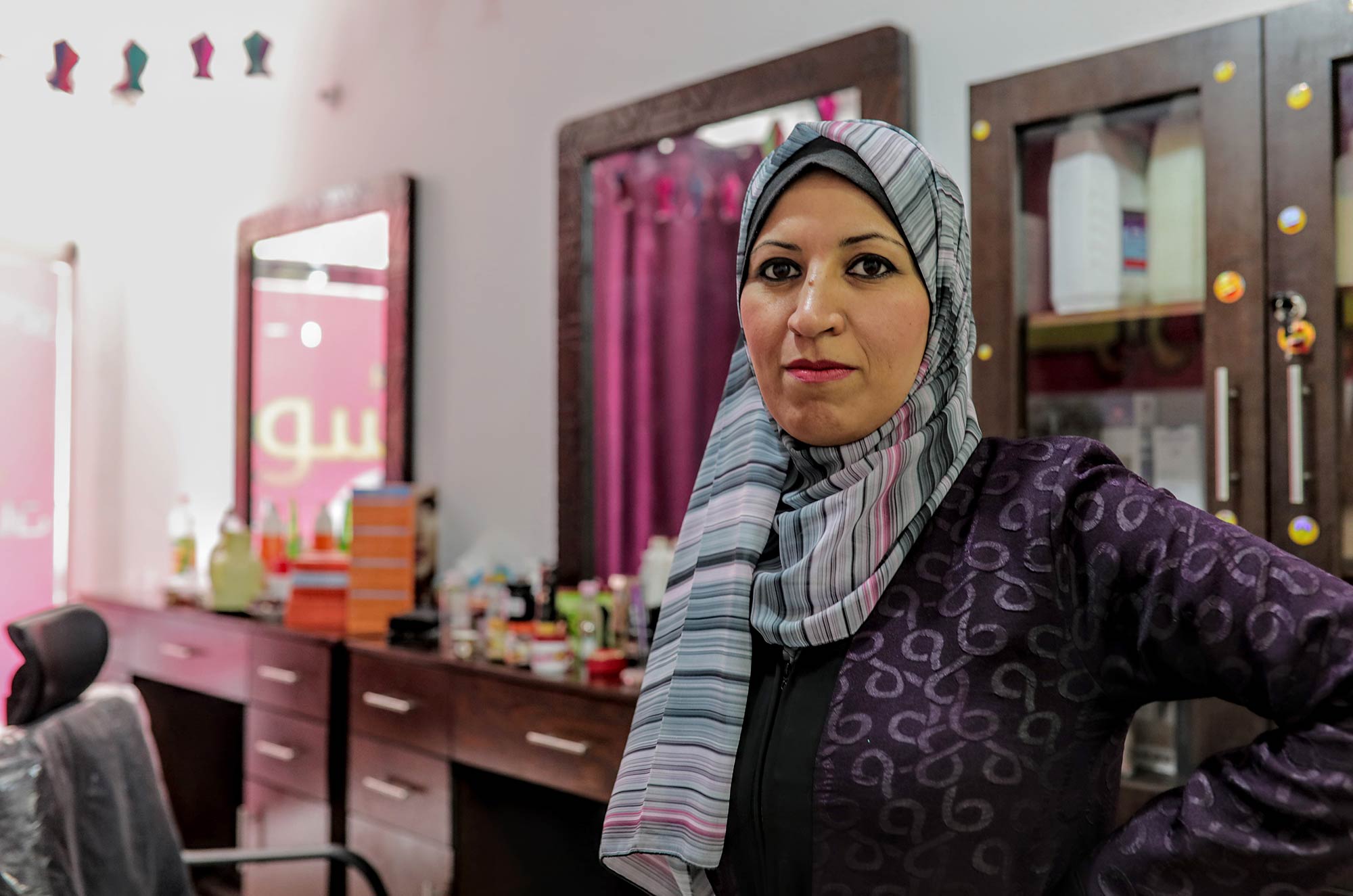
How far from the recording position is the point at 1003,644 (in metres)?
0.92

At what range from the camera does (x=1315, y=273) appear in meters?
1.40

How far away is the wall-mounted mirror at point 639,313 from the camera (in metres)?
2.37

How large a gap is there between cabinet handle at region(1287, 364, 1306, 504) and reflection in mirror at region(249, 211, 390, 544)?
2254 mm

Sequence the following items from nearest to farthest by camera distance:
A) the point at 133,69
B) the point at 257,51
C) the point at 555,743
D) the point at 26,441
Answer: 1. the point at 555,743
2. the point at 133,69
3. the point at 257,51
4. the point at 26,441

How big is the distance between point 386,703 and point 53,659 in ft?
2.75

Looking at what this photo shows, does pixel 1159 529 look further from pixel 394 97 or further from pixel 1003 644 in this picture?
pixel 394 97

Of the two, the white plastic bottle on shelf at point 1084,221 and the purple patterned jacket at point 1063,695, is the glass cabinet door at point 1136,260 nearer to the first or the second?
the white plastic bottle on shelf at point 1084,221

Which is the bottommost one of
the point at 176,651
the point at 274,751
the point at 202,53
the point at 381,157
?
the point at 274,751

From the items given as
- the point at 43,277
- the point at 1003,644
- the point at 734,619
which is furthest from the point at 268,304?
the point at 1003,644

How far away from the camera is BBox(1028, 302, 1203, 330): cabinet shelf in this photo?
1.53 m

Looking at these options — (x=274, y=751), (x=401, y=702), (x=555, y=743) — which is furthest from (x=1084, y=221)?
(x=274, y=751)

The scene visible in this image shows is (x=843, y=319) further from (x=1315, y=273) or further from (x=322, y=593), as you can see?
(x=322, y=593)

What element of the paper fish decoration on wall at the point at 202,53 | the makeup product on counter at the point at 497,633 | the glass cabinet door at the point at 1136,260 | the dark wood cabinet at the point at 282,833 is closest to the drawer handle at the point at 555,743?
the makeup product on counter at the point at 497,633

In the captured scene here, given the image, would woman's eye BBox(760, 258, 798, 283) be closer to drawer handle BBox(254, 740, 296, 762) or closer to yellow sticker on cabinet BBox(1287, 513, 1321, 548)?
yellow sticker on cabinet BBox(1287, 513, 1321, 548)
